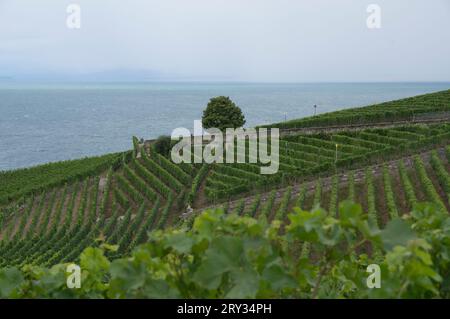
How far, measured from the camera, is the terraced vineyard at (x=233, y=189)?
73.8ft

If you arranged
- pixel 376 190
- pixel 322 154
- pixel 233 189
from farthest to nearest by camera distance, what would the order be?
pixel 322 154, pixel 233 189, pixel 376 190

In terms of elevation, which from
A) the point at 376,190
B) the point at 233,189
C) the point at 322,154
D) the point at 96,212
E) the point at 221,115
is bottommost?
the point at 96,212

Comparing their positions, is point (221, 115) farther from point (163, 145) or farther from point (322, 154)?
point (322, 154)

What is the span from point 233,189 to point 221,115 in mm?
22589

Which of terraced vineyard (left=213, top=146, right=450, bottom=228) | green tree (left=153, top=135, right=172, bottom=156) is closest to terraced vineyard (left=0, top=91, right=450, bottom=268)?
terraced vineyard (left=213, top=146, right=450, bottom=228)

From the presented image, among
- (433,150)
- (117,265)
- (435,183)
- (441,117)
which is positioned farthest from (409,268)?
(441,117)

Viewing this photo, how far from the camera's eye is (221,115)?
156 feet

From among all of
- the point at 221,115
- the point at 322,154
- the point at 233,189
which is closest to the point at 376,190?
the point at 233,189

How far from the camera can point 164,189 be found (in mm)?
28672

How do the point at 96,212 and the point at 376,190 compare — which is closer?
the point at 376,190

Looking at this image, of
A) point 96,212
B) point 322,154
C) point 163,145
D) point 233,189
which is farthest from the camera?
point 163,145

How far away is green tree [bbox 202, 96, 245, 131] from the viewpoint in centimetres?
4709

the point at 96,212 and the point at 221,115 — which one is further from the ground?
the point at 221,115
